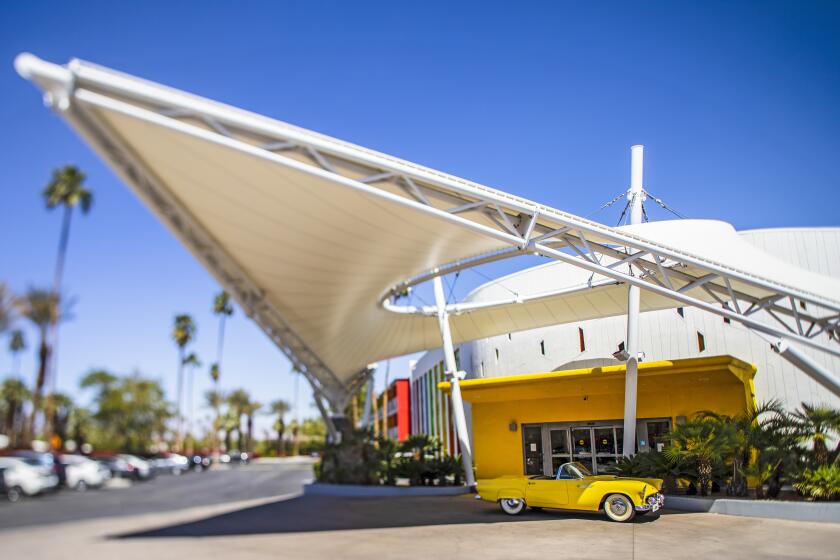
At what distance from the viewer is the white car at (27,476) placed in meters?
6.13

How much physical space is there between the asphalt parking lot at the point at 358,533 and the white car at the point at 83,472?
0.17 metres

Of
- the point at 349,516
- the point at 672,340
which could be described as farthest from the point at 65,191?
the point at 672,340

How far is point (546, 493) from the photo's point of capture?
13.6m

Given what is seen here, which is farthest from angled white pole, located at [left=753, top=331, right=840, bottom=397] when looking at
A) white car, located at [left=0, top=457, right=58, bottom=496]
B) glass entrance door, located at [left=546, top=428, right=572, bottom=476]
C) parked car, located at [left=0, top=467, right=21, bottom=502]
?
parked car, located at [left=0, top=467, right=21, bottom=502]

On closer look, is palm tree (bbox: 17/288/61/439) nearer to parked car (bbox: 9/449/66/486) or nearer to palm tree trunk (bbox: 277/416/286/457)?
parked car (bbox: 9/449/66/486)

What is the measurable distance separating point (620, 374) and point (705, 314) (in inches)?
202

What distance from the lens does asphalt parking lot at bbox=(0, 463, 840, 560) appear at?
6742 millimetres

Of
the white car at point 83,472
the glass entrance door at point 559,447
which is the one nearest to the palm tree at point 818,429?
the glass entrance door at point 559,447

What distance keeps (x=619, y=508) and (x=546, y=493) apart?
156 centimetres

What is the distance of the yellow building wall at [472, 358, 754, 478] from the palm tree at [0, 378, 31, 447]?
16655mm

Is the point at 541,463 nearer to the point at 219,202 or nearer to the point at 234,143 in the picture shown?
the point at 219,202

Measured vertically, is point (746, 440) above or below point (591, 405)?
below

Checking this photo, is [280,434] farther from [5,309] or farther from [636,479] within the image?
[5,309]

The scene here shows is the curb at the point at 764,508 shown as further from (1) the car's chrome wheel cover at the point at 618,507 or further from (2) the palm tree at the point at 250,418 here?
(2) the palm tree at the point at 250,418
